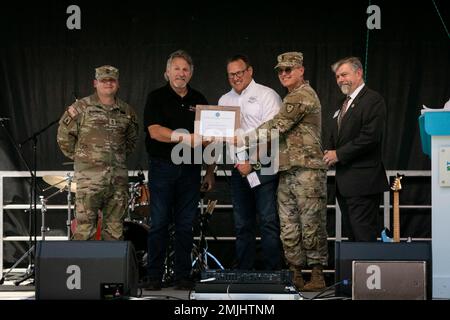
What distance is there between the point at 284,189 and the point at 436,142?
4.12 ft

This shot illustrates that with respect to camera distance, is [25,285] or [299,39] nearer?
[25,285]

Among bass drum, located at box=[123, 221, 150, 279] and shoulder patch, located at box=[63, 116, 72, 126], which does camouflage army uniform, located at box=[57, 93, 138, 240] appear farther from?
bass drum, located at box=[123, 221, 150, 279]

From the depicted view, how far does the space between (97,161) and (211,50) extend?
6.14 feet

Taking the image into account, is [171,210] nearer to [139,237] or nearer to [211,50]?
[139,237]

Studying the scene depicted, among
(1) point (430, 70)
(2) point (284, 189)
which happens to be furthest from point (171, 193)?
(1) point (430, 70)

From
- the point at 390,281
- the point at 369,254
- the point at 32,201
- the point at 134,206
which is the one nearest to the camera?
the point at 390,281

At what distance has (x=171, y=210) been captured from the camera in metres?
7.59

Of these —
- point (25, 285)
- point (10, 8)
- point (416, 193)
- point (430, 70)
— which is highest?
point (10, 8)

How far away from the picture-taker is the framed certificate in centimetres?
750

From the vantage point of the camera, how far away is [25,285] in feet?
26.6

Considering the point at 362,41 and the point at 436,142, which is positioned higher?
the point at 362,41

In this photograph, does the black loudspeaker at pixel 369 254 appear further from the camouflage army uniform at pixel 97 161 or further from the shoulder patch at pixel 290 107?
the camouflage army uniform at pixel 97 161

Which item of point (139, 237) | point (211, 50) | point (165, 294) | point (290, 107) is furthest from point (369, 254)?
point (211, 50)
